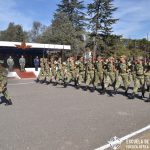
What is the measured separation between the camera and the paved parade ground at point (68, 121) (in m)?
7.51

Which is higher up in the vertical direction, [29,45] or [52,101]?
[29,45]

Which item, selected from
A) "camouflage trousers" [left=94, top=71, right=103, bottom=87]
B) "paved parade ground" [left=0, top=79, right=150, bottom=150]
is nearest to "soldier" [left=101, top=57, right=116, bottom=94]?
"camouflage trousers" [left=94, top=71, right=103, bottom=87]

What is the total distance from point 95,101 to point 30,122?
4.59m

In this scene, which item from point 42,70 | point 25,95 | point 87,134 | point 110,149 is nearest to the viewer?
point 110,149

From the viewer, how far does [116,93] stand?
16047mm

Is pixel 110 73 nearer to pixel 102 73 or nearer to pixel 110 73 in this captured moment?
pixel 110 73

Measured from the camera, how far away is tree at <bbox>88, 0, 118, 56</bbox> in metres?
63.4

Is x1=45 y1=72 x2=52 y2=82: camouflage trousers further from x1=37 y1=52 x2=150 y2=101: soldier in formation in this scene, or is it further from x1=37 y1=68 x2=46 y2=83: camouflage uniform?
x1=37 y1=68 x2=46 y2=83: camouflage uniform

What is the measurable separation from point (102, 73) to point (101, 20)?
48011 millimetres

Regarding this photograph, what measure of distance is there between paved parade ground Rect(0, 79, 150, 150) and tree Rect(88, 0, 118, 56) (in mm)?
49668

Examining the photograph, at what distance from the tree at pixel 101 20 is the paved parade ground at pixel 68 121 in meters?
49.7

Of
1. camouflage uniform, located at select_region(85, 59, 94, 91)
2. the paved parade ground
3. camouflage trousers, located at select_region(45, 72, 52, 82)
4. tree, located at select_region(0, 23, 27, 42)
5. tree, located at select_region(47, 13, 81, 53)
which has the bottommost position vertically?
the paved parade ground

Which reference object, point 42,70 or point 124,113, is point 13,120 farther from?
point 42,70

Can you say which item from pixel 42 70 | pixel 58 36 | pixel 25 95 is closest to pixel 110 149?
pixel 25 95
